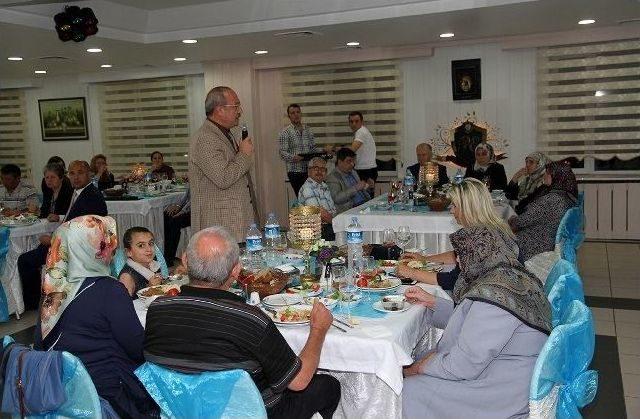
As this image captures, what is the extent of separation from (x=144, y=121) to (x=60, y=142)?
169 centimetres

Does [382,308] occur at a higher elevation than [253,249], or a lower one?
lower

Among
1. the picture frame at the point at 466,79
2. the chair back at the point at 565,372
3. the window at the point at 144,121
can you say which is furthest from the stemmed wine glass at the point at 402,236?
the window at the point at 144,121

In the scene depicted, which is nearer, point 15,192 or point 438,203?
point 438,203

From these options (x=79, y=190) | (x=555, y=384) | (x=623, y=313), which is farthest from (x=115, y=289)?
(x=623, y=313)

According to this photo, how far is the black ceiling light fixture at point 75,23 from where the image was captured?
5453 millimetres

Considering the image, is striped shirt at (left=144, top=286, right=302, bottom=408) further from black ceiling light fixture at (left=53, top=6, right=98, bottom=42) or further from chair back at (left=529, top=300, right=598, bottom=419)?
black ceiling light fixture at (left=53, top=6, right=98, bottom=42)

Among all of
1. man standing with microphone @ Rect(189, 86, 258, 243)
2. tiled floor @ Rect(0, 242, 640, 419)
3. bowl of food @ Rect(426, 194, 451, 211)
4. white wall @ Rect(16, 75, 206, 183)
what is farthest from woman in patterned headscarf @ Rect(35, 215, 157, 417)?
white wall @ Rect(16, 75, 206, 183)

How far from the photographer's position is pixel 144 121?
9945 millimetres

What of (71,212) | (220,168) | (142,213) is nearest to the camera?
(220,168)

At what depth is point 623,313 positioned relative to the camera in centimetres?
475

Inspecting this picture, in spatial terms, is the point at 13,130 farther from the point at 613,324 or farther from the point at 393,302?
the point at 393,302

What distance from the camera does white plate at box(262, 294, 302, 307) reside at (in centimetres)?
258

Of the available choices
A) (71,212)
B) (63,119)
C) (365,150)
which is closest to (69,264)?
(71,212)

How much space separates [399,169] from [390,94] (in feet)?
3.30
